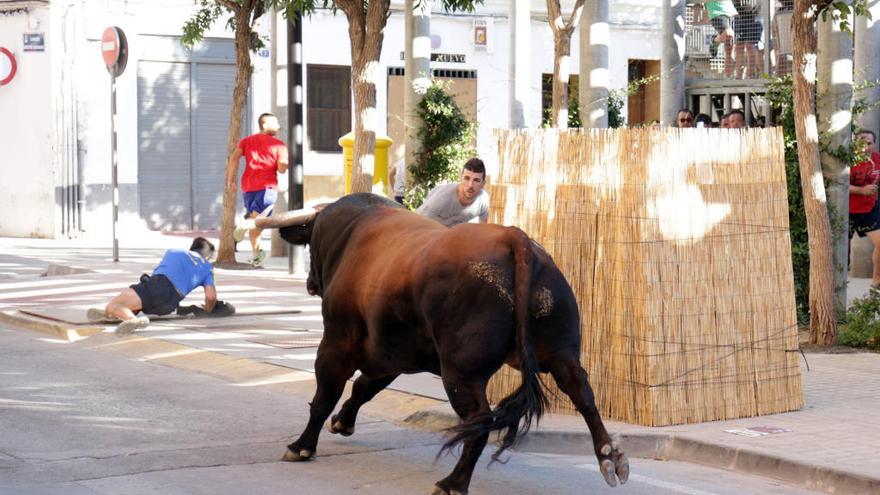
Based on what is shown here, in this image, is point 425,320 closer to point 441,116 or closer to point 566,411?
point 566,411

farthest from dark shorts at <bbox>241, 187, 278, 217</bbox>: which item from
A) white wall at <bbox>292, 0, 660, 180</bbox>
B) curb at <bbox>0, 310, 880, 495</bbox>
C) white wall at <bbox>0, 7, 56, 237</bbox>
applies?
white wall at <bbox>292, 0, 660, 180</bbox>

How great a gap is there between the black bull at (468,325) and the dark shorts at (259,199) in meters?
11.7

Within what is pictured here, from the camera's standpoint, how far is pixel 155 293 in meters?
14.2

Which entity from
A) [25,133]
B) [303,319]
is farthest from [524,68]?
[303,319]

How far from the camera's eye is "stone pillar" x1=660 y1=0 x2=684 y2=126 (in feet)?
72.3

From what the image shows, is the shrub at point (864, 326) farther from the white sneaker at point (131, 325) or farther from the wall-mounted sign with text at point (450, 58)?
the wall-mounted sign with text at point (450, 58)

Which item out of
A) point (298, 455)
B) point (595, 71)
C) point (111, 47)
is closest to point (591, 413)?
point (298, 455)

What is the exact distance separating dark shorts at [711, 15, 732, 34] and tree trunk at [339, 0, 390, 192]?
8.23 meters

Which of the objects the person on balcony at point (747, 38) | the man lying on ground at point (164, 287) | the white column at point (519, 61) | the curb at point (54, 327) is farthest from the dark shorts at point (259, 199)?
the white column at point (519, 61)

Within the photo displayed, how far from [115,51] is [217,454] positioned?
11988 millimetres

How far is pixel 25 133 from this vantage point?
26.0 m

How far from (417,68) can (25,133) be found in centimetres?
822

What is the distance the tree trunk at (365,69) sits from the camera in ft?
49.9

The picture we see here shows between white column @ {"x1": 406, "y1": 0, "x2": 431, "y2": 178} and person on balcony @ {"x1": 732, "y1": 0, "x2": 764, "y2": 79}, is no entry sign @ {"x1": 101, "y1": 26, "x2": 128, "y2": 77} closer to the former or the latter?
white column @ {"x1": 406, "y1": 0, "x2": 431, "y2": 178}
